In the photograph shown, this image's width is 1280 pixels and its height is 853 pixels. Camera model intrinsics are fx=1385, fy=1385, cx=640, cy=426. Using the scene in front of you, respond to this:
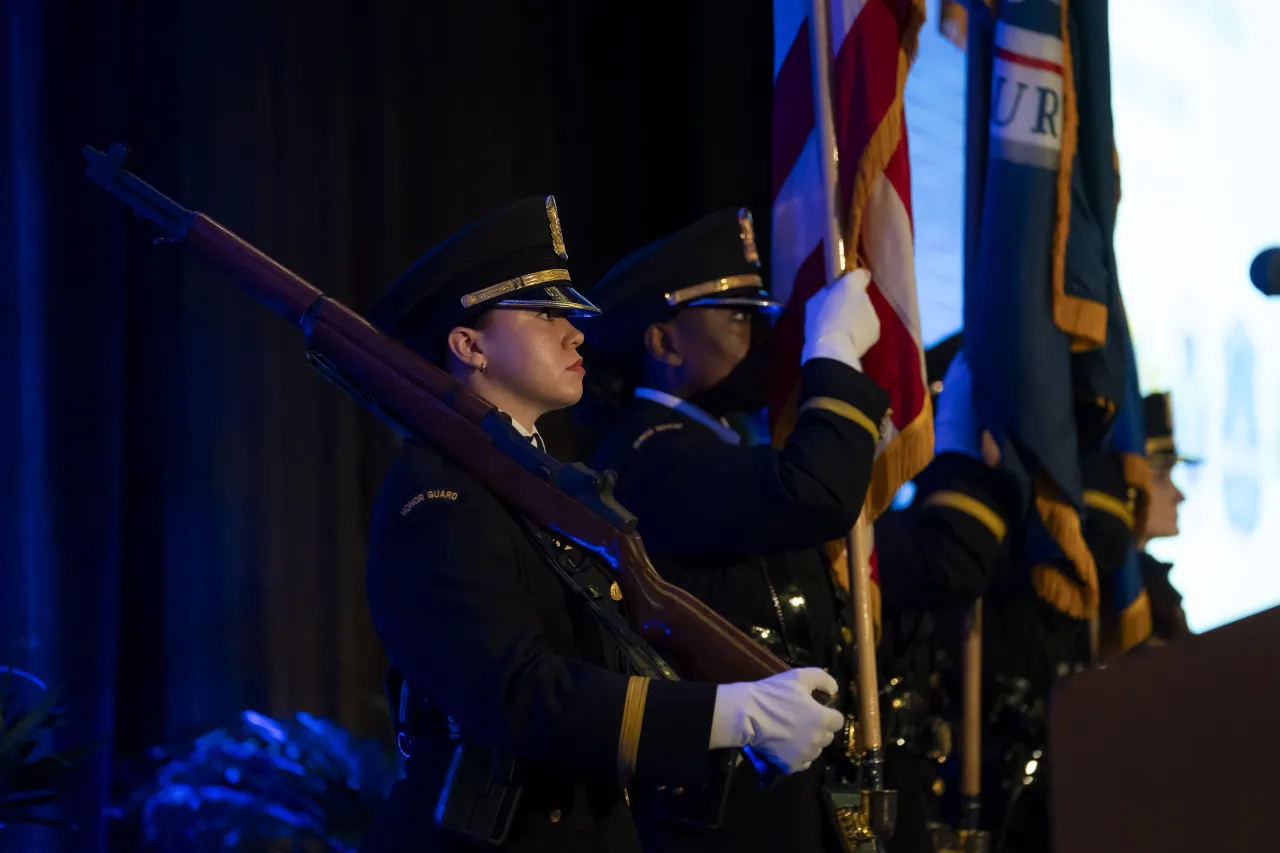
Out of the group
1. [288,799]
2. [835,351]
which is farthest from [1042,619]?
[288,799]

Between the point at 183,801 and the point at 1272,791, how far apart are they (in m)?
2.27

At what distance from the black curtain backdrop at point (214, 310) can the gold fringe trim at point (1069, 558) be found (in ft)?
5.18

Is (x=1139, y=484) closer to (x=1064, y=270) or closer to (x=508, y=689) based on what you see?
(x=1064, y=270)

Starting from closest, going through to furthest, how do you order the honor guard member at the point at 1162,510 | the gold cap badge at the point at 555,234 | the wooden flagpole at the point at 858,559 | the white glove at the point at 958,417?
the gold cap badge at the point at 555,234
the wooden flagpole at the point at 858,559
the white glove at the point at 958,417
the honor guard member at the point at 1162,510

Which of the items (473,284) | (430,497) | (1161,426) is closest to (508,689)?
(430,497)

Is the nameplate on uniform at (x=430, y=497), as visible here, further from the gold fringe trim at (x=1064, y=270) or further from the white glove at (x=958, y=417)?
the gold fringe trim at (x=1064, y=270)

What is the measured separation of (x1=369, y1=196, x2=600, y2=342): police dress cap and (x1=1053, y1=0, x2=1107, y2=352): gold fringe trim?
4.00 ft

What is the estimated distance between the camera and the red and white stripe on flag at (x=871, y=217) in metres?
2.59

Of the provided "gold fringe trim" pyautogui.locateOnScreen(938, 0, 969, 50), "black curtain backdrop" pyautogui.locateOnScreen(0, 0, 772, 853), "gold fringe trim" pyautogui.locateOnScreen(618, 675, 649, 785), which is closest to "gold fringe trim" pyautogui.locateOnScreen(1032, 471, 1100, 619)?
"gold fringe trim" pyautogui.locateOnScreen(938, 0, 969, 50)

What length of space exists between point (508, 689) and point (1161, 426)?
266 centimetres

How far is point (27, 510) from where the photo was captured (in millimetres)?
2711

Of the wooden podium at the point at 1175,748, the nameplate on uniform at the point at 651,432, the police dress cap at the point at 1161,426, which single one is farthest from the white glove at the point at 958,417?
the wooden podium at the point at 1175,748

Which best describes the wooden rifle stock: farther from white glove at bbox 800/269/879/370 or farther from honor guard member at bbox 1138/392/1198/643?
honor guard member at bbox 1138/392/1198/643

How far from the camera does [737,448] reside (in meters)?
2.25
